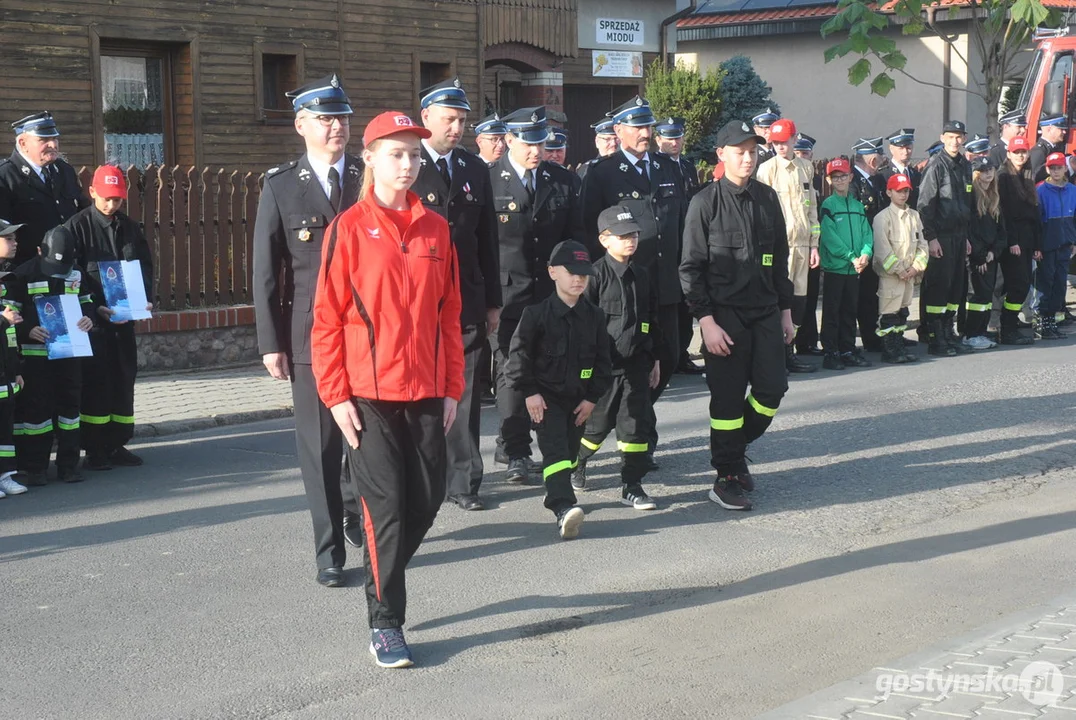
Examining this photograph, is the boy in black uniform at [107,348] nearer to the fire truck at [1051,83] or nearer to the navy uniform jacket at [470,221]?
the navy uniform jacket at [470,221]

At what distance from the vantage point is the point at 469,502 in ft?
25.5

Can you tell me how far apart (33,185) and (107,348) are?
128cm

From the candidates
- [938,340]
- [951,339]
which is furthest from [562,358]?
[951,339]

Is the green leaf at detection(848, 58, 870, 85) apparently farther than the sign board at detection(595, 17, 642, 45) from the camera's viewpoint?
No

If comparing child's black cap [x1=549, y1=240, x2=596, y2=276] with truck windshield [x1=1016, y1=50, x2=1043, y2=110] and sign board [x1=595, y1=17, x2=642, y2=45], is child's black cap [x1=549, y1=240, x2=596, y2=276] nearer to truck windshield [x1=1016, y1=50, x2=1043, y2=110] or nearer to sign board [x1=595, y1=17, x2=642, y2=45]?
truck windshield [x1=1016, y1=50, x2=1043, y2=110]

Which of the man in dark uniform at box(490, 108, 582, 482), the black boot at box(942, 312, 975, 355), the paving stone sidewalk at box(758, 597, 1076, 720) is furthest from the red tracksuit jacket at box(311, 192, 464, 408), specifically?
the black boot at box(942, 312, 975, 355)

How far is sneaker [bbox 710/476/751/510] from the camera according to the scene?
773 centimetres

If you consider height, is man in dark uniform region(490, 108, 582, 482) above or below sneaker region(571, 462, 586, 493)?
above

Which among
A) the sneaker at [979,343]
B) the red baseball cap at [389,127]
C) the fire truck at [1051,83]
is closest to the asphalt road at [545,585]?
the red baseball cap at [389,127]

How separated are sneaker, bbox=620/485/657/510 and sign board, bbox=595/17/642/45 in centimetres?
1983

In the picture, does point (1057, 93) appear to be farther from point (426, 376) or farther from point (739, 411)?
point (426, 376)

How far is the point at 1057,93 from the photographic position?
64.4ft

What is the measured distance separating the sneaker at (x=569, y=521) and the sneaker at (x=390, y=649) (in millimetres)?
1833

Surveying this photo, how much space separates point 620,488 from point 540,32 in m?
16.8
